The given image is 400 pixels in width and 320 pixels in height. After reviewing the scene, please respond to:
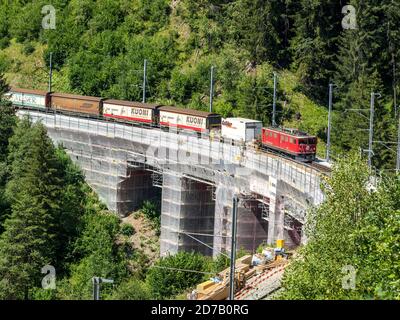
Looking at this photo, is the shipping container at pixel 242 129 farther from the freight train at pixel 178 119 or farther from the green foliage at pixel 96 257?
the green foliage at pixel 96 257

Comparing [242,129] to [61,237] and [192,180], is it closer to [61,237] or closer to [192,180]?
[192,180]

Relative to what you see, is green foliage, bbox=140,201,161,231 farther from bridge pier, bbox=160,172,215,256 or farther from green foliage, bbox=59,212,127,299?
bridge pier, bbox=160,172,215,256

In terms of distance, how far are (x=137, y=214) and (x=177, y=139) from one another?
297 inches

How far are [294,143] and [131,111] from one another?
699 inches

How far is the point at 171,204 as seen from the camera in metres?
A: 66.6

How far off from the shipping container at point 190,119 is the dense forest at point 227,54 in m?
8.32

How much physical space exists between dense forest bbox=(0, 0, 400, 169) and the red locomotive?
20.5 feet

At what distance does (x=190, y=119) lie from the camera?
237 feet

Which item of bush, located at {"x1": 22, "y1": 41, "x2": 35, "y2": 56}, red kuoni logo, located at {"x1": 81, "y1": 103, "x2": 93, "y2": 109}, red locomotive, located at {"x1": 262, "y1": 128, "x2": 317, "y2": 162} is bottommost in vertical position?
red locomotive, located at {"x1": 262, "y1": 128, "x2": 317, "y2": 162}

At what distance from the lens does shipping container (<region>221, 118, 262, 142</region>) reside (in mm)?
68312

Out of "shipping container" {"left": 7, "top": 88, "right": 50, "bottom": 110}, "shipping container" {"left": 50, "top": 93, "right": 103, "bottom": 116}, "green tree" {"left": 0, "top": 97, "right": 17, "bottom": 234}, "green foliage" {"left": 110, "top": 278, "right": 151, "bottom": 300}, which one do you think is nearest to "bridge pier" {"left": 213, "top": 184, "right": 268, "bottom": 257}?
"green foliage" {"left": 110, "top": 278, "right": 151, "bottom": 300}

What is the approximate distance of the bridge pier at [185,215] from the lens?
6600 cm

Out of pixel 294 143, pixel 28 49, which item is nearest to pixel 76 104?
pixel 28 49

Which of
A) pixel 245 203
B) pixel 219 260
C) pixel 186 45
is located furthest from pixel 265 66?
pixel 219 260
